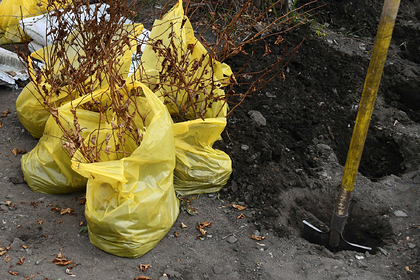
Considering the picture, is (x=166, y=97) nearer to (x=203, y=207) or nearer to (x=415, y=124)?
(x=203, y=207)

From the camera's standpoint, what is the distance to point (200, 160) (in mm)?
2371

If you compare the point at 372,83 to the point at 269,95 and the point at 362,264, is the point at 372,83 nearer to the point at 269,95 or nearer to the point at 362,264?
the point at 362,264

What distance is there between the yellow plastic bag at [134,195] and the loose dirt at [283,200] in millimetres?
96

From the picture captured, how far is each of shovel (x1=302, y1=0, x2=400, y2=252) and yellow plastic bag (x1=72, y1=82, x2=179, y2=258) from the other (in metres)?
0.89

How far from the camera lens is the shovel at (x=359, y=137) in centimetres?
160

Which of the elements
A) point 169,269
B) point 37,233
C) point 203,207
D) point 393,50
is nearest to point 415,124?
A: point 393,50

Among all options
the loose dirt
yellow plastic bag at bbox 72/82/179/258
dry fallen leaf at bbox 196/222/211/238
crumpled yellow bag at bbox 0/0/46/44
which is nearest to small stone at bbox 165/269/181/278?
the loose dirt

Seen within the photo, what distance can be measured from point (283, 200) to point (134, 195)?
97 centimetres

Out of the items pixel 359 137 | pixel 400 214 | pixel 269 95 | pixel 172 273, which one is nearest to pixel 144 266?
pixel 172 273

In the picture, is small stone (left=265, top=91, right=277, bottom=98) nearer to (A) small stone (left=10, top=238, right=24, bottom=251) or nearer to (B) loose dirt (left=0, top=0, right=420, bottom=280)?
(B) loose dirt (left=0, top=0, right=420, bottom=280)

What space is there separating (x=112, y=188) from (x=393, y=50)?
3599 millimetres

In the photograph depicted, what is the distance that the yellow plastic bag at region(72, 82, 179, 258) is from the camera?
72.9 inches

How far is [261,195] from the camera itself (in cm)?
240

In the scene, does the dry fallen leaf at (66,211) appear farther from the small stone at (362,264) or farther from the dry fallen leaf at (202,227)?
the small stone at (362,264)
